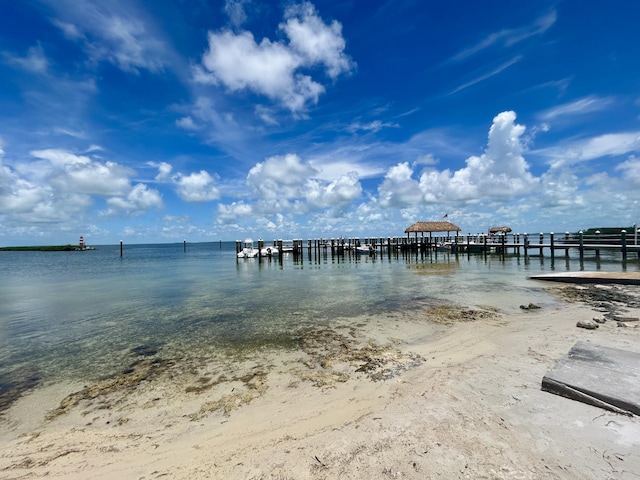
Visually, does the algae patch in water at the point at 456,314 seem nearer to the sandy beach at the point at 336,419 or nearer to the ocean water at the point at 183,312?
the ocean water at the point at 183,312

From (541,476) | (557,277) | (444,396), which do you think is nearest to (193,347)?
(444,396)

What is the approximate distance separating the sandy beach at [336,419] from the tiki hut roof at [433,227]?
36958 mm

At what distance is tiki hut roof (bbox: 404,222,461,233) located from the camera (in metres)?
43.5

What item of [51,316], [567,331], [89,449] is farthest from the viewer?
[51,316]

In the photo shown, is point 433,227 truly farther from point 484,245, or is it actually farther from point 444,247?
point 444,247

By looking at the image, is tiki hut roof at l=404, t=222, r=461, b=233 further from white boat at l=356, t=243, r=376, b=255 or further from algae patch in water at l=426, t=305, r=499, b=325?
algae patch in water at l=426, t=305, r=499, b=325

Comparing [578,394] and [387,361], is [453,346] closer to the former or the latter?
[387,361]

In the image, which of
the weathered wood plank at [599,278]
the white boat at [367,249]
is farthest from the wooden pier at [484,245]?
the weathered wood plank at [599,278]

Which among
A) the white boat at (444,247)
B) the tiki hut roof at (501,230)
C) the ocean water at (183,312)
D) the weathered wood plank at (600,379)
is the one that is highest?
the tiki hut roof at (501,230)

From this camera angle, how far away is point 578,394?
13.3ft

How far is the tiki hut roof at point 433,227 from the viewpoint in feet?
143

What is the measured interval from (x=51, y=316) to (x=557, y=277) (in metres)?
22.9

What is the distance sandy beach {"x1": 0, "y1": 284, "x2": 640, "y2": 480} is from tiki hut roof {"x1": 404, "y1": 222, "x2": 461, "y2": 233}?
121 ft

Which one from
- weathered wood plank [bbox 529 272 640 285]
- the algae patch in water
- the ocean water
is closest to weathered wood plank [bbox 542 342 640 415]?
the algae patch in water
